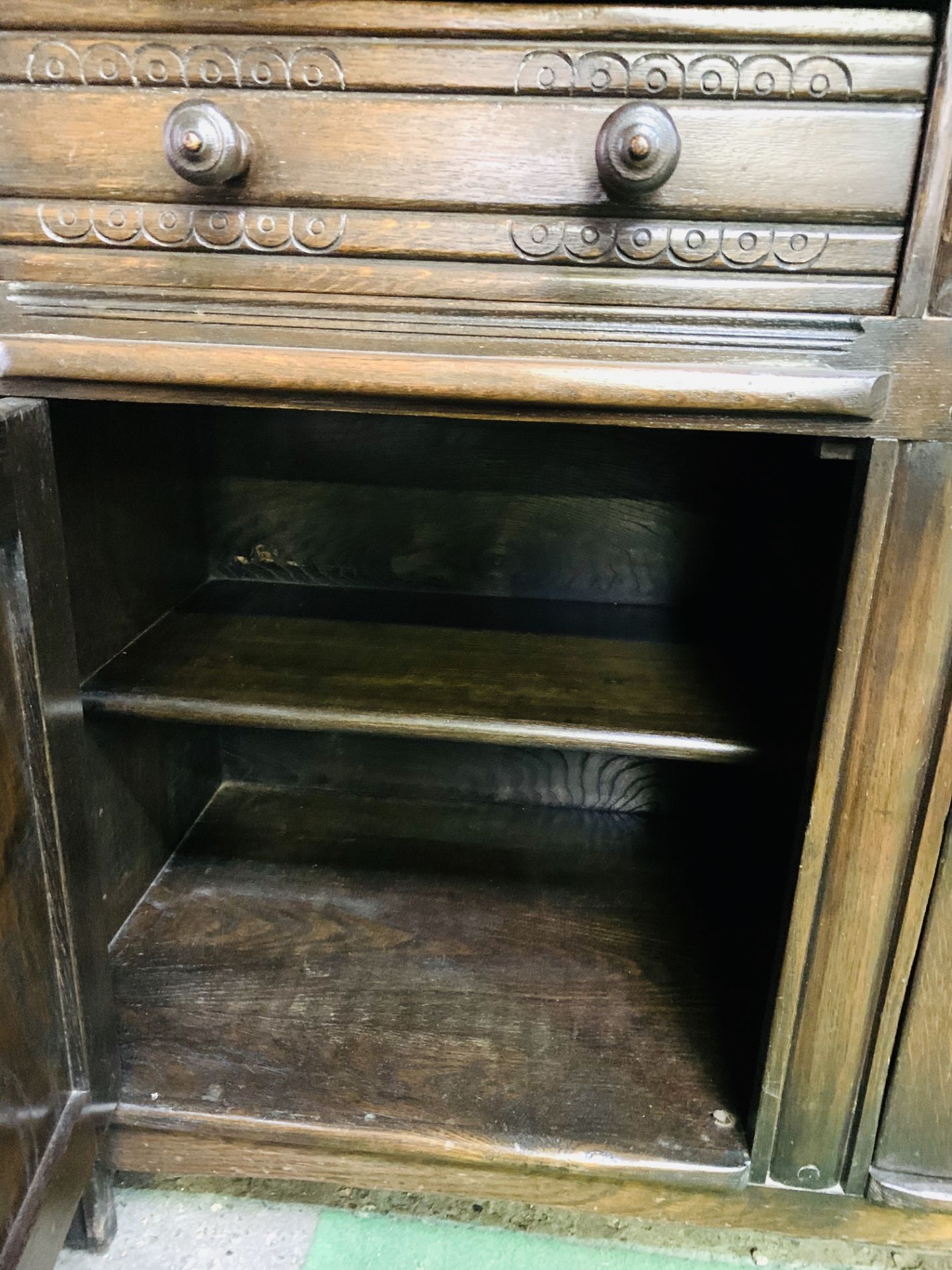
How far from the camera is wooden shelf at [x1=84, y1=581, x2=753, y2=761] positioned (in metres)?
0.73

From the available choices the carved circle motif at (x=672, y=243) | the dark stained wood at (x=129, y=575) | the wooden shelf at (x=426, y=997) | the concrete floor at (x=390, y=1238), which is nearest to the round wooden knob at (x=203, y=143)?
the carved circle motif at (x=672, y=243)

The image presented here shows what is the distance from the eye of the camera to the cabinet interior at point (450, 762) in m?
0.75

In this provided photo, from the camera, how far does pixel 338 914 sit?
38.2 inches

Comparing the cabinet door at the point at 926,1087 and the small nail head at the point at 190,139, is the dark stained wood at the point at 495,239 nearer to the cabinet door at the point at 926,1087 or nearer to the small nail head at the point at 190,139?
the small nail head at the point at 190,139

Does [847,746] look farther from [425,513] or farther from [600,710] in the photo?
[425,513]

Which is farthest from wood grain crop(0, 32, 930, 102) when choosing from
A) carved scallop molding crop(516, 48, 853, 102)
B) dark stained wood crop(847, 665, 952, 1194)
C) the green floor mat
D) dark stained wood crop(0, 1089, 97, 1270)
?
the green floor mat

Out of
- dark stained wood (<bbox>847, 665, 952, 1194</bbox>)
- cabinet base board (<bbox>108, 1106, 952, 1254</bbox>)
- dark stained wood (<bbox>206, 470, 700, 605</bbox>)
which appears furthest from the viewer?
dark stained wood (<bbox>206, 470, 700, 605</bbox>)

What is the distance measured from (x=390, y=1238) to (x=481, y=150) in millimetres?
879

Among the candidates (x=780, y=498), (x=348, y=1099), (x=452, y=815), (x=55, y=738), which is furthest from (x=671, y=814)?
(x=55, y=738)

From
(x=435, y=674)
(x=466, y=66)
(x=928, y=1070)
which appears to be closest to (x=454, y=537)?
(x=435, y=674)

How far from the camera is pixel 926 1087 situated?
A: 676mm

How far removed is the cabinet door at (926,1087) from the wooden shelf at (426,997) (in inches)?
4.6

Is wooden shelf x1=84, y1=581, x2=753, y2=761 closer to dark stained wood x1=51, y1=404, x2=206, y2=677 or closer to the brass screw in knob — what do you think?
dark stained wood x1=51, y1=404, x2=206, y2=677

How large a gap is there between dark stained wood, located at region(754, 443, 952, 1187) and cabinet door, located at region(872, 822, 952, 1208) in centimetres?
2
